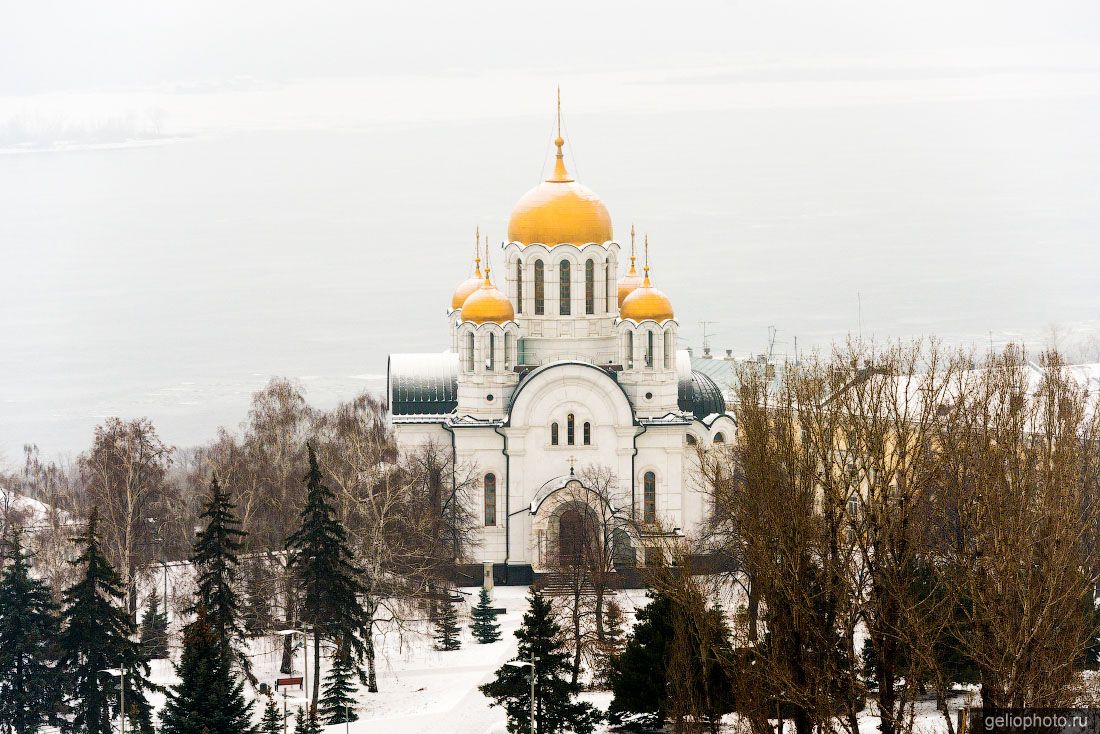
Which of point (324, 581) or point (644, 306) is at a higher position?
point (644, 306)

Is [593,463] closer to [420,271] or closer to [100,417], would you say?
[100,417]

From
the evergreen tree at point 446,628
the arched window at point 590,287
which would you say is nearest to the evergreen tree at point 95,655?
the evergreen tree at point 446,628

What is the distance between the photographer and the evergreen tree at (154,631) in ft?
109

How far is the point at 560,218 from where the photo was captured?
132 feet

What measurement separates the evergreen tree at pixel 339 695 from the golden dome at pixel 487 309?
10833mm

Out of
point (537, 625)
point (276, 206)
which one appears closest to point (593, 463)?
point (537, 625)

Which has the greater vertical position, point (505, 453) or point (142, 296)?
point (142, 296)

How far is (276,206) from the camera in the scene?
148 m

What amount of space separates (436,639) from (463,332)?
7414 millimetres

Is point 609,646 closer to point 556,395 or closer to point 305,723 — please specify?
point 305,723

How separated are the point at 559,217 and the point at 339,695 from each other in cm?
1356

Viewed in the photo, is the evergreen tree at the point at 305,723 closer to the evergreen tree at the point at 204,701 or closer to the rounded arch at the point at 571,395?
the evergreen tree at the point at 204,701

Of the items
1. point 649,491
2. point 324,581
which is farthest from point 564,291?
point 324,581

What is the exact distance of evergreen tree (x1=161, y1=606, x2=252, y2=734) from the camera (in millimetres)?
25391
